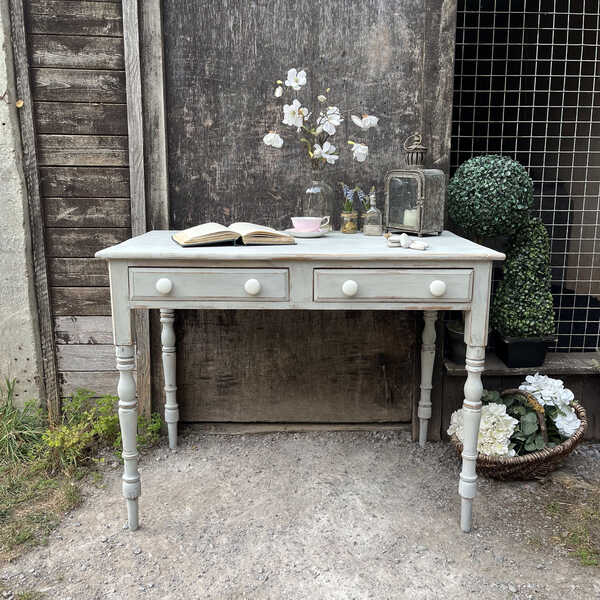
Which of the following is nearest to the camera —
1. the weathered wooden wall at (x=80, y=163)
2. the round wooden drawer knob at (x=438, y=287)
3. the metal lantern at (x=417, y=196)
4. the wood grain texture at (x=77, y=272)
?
the round wooden drawer knob at (x=438, y=287)

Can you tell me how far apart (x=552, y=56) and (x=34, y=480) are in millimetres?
3342

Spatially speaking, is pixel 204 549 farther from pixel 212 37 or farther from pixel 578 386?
pixel 212 37

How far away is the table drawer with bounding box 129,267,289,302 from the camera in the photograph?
7.22ft

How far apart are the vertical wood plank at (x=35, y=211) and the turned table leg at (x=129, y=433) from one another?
2.86ft

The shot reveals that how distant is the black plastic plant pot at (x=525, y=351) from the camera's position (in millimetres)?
2893

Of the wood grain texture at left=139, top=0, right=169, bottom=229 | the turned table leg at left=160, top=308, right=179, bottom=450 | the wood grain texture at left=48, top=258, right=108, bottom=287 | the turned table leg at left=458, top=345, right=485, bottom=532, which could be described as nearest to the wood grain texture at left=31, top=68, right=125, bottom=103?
the wood grain texture at left=139, top=0, right=169, bottom=229

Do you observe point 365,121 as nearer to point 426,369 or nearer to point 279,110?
point 279,110

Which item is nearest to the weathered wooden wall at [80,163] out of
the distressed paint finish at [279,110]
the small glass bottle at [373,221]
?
the distressed paint finish at [279,110]

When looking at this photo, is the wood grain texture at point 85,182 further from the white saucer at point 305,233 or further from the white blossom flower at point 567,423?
the white blossom flower at point 567,423

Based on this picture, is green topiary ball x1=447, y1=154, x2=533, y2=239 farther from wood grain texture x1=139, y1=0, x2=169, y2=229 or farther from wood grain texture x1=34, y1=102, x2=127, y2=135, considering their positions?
wood grain texture x1=34, y1=102, x2=127, y2=135

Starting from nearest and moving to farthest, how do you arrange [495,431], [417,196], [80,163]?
1. [417,196]
2. [495,431]
3. [80,163]

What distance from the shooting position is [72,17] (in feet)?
9.00

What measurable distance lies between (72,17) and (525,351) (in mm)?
2688

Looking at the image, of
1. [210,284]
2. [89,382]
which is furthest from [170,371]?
[210,284]
